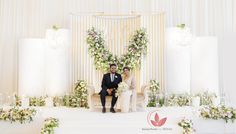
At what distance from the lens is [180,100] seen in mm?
8266

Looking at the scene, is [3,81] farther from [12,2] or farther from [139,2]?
[139,2]

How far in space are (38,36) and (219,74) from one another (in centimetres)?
528

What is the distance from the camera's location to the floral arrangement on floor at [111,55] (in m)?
8.53

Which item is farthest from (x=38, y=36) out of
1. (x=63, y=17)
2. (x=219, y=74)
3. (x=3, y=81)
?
(x=219, y=74)

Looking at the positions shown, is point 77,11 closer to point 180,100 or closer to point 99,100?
point 99,100

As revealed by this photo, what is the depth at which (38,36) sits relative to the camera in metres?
9.11

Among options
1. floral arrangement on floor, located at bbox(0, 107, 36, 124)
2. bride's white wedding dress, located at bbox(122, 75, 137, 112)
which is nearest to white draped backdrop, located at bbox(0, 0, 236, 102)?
bride's white wedding dress, located at bbox(122, 75, 137, 112)

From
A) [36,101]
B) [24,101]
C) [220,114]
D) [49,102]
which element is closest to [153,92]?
[220,114]

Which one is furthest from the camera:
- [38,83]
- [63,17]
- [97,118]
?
[63,17]

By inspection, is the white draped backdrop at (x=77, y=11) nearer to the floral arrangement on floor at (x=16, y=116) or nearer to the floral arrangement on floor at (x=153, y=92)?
the floral arrangement on floor at (x=153, y=92)

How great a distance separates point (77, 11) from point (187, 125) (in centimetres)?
478

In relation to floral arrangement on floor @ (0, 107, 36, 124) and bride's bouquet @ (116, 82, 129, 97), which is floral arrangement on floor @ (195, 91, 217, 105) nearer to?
bride's bouquet @ (116, 82, 129, 97)

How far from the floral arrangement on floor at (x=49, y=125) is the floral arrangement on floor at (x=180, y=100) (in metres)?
3.41

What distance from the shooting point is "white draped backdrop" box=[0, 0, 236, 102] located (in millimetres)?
9039
